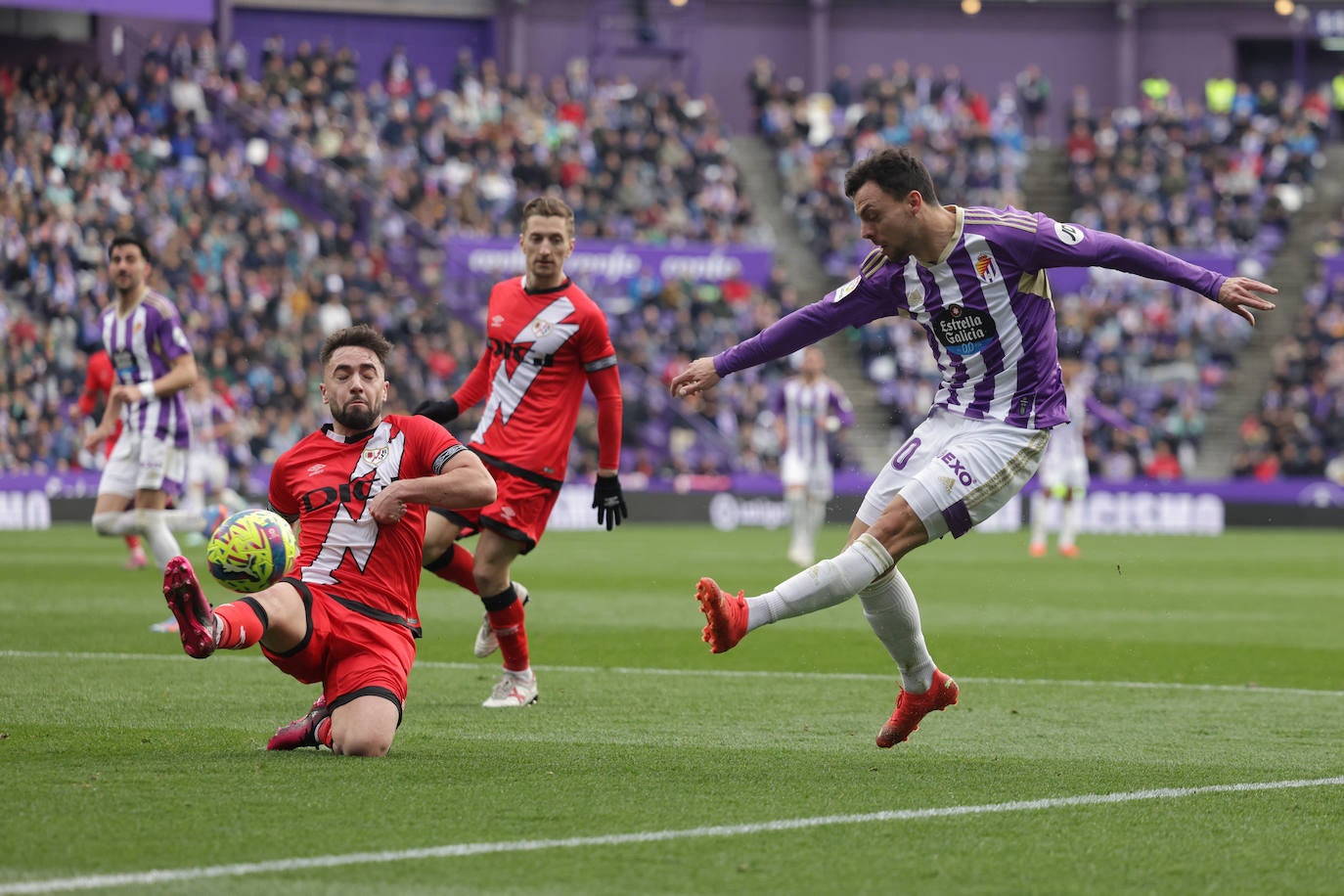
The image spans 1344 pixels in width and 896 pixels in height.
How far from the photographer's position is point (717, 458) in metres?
30.8

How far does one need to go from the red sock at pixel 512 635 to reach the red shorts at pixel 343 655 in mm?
1843

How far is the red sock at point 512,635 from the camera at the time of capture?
8.78 metres

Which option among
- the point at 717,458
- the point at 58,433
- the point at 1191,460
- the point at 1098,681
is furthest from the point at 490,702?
the point at 1191,460

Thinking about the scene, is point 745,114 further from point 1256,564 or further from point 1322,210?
point 1256,564

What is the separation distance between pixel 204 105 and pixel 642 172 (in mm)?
8518

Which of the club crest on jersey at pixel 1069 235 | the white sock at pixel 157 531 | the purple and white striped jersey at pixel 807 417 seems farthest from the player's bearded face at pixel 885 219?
the purple and white striped jersey at pixel 807 417

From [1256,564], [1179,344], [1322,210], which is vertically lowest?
[1256,564]

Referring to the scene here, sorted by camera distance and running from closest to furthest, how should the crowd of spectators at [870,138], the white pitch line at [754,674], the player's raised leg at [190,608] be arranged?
the player's raised leg at [190,608], the white pitch line at [754,674], the crowd of spectators at [870,138]

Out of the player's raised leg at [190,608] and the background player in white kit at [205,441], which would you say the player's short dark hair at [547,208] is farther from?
the background player in white kit at [205,441]

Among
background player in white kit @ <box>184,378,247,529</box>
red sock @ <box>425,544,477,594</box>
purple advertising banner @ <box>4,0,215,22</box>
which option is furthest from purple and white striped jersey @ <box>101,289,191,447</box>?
purple advertising banner @ <box>4,0,215,22</box>

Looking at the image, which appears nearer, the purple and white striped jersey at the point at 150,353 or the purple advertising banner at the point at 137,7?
the purple and white striped jersey at the point at 150,353

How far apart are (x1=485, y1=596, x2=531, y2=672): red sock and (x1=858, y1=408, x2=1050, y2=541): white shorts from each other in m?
2.36

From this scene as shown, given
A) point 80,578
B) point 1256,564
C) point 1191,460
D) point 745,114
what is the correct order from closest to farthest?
point 80,578, point 1256,564, point 1191,460, point 745,114

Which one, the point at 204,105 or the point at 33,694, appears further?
the point at 204,105
